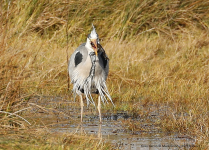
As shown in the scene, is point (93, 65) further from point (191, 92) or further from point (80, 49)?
point (191, 92)

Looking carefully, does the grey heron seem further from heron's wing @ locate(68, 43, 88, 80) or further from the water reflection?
the water reflection

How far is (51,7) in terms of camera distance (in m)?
9.78

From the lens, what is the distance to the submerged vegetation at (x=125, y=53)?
4695 mm

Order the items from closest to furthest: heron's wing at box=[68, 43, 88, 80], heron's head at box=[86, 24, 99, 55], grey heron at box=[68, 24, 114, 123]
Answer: heron's head at box=[86, 24, 99, 55]
grey heron at box=[68, 24, 114, 123]
heron's wing at box=[68, 43, 88, 80]

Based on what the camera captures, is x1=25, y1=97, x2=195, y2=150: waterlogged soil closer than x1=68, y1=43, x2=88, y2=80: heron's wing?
Yes

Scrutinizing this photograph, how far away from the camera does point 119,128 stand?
507cm

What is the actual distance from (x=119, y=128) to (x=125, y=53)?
3649 millimetres

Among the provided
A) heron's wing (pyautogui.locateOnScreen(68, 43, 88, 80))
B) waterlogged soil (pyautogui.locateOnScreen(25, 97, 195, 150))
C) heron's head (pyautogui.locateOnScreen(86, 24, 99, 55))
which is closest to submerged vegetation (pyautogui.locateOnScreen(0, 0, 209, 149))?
waterlogged soil (pyautogui.locateOnScreen(25, 97, 195, 150))

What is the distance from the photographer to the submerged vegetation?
470cm

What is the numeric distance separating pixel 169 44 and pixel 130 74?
2.38 m

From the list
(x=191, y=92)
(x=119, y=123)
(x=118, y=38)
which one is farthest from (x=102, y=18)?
(x=119, y=123)

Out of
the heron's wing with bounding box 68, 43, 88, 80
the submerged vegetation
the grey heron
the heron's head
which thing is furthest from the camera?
the heron's wing with bounding box 68, 43, 88, 80

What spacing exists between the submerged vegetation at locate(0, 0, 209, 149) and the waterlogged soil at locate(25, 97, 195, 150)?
15 cm

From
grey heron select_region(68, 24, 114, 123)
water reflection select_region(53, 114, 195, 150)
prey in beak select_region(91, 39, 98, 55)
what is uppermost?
prey in beak select_region(91, 39, 98, 55)
